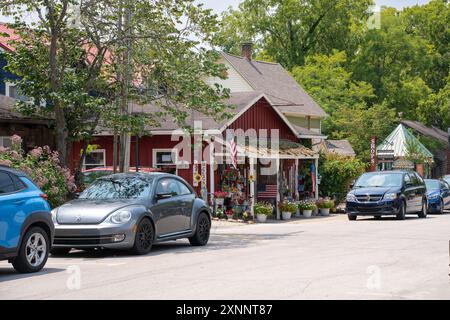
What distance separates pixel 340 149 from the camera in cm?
5228

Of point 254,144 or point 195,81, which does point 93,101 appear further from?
point 254,144

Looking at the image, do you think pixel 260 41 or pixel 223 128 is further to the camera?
pixel 260 41

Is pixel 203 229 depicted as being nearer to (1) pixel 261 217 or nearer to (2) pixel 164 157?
(1) pixel 261 217

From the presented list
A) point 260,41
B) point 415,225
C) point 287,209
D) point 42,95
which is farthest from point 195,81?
point 260,41

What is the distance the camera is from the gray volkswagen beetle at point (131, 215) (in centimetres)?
1462

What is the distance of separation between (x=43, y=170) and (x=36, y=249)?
6.79 metres

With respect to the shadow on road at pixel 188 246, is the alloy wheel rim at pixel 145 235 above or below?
above

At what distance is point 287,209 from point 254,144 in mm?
2788

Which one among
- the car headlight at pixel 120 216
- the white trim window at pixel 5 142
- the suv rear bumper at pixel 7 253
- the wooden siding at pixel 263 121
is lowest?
the suv rear bumper at pixel 7 253

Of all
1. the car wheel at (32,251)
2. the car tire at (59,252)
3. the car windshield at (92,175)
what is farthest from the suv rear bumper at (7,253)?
the car windshield at (92,175)

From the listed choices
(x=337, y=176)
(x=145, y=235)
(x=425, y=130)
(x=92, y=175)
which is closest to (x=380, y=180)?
(x=337, y=176)

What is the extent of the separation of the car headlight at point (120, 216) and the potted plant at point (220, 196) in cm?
1307

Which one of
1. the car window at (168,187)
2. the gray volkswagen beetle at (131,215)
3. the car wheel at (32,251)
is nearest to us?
the car wheel at (32,251)

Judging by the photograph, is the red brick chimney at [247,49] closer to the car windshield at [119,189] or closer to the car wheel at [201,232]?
the car wheel at [201,232]
